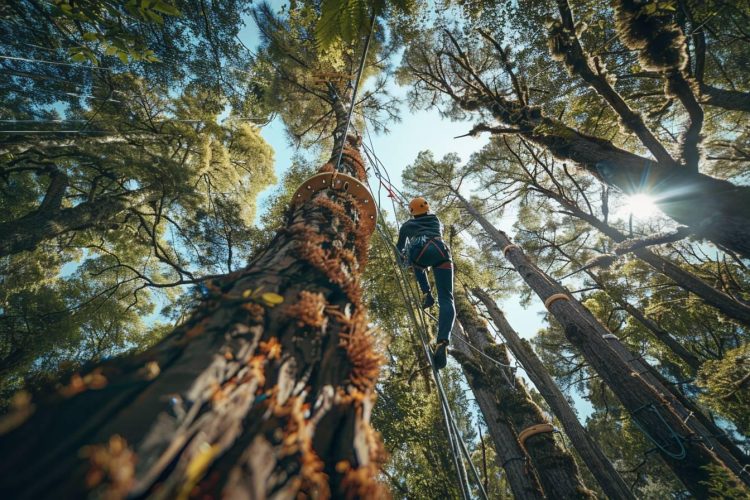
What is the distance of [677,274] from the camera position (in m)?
7.64

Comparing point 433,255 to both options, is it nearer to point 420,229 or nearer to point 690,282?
point 420,229

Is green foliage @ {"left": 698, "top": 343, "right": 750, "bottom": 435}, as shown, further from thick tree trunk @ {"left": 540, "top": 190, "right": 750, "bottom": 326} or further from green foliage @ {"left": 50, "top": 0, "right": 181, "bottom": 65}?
green foliage @ {"left": 50, "top": 0, "right": 181, "bottom": 65}

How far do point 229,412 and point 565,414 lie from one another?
700 centimetres

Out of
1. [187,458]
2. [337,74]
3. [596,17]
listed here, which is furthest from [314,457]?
[596,17]

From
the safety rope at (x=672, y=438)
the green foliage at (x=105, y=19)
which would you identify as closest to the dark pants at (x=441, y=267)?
the safety rope at (x=672, y=438)

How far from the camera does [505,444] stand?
5.17m

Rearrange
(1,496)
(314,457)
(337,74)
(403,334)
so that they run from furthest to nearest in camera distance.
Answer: (403,334) < (337,74) < (314,457) < (1,496)

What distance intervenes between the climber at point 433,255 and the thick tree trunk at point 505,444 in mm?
2959

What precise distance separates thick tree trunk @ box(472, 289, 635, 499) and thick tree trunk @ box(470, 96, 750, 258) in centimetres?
387

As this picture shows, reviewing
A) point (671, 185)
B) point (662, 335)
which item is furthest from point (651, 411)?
point (662, 335)

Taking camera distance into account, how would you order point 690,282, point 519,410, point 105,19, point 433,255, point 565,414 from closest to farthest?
point 105,19
point 433,255
point 519,410
point 565,414
point 690,282

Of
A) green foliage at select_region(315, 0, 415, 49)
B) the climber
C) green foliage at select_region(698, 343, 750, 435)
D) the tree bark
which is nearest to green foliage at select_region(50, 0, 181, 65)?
green foliage at select_region(315, 0, 415, 49)

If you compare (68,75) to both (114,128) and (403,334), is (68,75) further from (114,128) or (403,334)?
(403,334)

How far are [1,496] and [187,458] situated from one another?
0.37 meters
